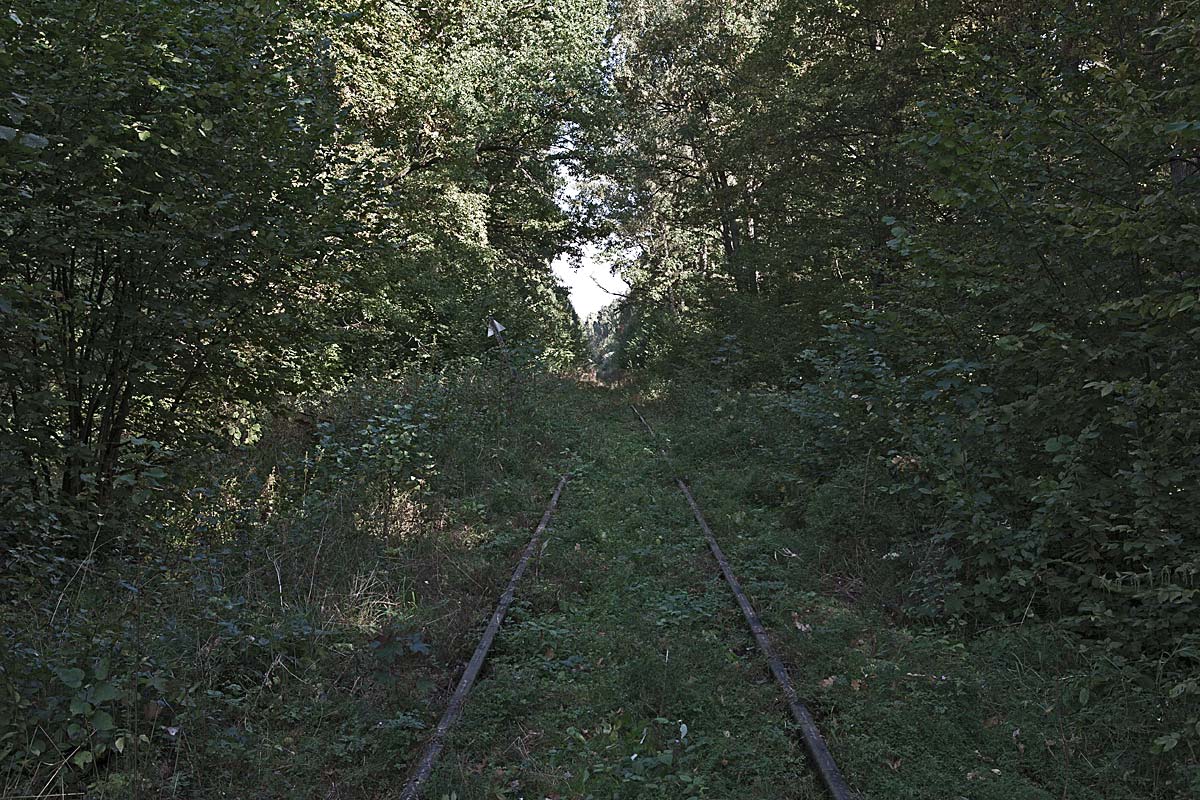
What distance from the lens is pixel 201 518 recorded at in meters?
6.53

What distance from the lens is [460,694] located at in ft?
15.1

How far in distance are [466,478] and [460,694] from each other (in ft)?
19.2

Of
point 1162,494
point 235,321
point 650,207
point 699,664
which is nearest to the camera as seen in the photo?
point 1162,494

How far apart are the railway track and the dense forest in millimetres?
146

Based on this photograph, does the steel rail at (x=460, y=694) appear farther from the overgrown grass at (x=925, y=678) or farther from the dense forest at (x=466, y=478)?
the overgrown grass at (x=925, y=678)

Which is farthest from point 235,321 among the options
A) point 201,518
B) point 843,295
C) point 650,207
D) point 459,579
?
point 650,207

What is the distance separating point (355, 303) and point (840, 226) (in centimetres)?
1068

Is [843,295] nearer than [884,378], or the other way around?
[884,378]

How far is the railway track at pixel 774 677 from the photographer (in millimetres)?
3699

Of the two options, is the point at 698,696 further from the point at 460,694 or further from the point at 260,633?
the point at 260,633

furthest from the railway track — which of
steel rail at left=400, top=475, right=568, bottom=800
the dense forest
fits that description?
the dense forest

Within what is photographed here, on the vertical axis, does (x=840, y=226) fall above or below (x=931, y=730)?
above

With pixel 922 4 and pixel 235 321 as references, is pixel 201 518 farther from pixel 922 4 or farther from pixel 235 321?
pixel 922 4

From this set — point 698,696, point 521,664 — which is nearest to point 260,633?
point 521,664
